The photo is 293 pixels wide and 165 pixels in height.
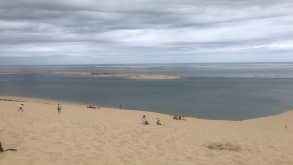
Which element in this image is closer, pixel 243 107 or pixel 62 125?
pixel 62 125

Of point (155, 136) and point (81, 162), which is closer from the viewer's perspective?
point (81, 162)

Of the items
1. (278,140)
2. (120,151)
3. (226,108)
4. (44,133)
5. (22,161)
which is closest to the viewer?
(22,161)

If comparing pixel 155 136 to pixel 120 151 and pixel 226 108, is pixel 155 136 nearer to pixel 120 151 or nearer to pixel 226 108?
pixel 120 151

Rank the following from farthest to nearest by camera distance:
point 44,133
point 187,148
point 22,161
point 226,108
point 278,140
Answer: point 226,108 < point 278,140 < point 44,133 < point 187,148 < point 22,161

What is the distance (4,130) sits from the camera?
14508 mm

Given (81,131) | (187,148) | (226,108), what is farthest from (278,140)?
(226,108)

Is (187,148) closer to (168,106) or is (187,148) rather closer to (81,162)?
(81,162)

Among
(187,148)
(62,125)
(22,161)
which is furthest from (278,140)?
(22,161)

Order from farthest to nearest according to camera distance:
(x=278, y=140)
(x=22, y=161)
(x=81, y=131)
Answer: (x=278, y=140) < (x=81, y=131) < (x=22, y=161)

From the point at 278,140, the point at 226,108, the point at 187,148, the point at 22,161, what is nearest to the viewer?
the point at 22,161

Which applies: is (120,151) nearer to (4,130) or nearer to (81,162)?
(81,162)

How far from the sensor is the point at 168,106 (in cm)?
4697

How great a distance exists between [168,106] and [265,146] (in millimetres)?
32017

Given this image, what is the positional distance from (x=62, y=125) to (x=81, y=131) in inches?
82.9
